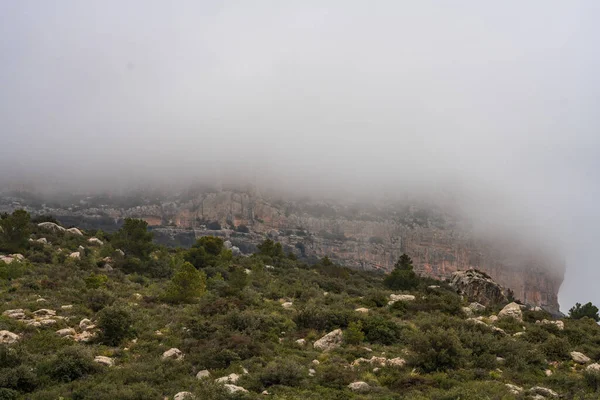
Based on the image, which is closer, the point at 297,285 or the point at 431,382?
the point at 431,382

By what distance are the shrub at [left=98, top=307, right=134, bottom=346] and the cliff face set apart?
13832 cm

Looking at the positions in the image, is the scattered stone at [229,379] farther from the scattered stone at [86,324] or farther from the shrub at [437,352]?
the scattered stone at [86,324]

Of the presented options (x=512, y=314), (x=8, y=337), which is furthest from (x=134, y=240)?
(x=512, y=314)

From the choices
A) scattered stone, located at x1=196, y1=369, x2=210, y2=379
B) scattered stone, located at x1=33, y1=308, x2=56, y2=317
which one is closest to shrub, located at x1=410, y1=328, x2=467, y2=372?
scattered stone, located at x1=196, y1=369, x2=210, y2=379

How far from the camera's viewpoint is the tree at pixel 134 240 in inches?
1961

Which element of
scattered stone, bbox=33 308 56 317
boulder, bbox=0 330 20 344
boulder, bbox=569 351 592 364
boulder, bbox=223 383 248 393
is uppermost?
boulder, bbox=223 383 248 393

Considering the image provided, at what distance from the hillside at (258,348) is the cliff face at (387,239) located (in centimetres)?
12867

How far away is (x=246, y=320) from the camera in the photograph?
68.9 feet

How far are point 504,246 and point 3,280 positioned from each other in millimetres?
192000

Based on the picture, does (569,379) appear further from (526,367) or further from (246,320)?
(246,320)

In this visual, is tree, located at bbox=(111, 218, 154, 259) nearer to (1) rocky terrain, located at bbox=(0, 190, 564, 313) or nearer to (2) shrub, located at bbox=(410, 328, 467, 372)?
(2) shrub, located at bbox=(410, 328, 467, 372)

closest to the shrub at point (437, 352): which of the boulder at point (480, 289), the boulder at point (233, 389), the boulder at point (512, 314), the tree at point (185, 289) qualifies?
the boulder at point (233, 389)

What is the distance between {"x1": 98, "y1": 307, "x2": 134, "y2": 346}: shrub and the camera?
1955 centimetres

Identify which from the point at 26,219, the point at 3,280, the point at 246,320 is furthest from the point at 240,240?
the point at 246,320
